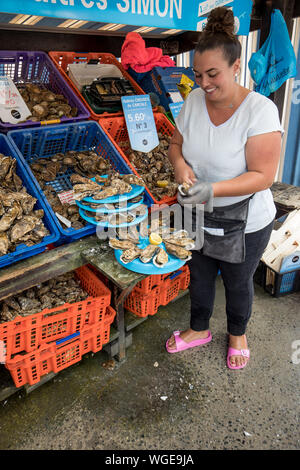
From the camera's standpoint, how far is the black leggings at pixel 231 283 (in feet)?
6.57

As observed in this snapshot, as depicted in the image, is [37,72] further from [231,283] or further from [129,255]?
[231,283]

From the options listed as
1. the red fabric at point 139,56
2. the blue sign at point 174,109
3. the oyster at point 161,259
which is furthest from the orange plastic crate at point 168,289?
the red fabric at point 139,56

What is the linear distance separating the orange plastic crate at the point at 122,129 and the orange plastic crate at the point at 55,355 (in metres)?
1.01

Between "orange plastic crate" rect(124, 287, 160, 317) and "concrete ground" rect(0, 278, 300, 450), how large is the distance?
0.96 feet

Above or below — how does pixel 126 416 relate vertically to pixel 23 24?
below

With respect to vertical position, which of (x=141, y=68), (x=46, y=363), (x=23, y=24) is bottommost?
(x=46, y=363)

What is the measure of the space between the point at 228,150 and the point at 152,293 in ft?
3.94

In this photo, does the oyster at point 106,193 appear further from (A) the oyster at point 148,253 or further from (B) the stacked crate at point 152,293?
(B) the stacked crate at point 152,293

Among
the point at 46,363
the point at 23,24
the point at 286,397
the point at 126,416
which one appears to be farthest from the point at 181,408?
the point at 23,24

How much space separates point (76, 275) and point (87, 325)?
1.78 feet
